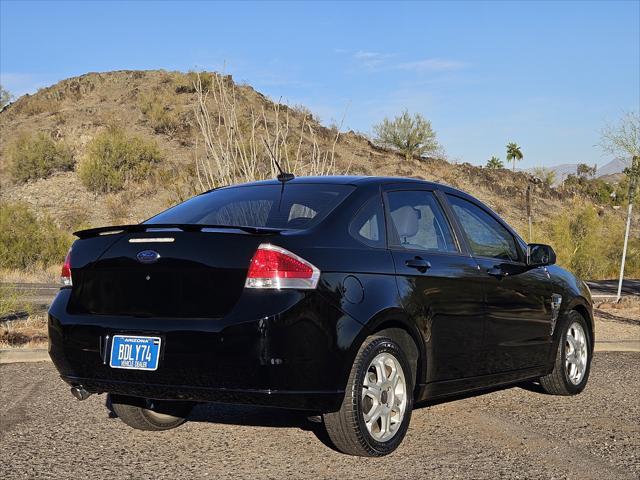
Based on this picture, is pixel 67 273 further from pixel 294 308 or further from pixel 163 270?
pixel 294 308

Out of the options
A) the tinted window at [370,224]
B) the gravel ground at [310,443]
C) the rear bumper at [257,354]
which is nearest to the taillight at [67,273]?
the rear bumper at [257,354]

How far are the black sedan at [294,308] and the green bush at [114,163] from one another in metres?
40.0

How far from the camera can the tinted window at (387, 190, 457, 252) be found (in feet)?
19.7

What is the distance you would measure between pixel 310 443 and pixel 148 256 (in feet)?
5.39

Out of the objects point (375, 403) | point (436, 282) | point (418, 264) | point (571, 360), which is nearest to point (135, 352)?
point (375, 403)

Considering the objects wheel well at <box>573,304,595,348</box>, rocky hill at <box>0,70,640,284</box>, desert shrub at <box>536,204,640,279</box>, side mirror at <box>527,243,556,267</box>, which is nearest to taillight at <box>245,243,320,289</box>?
side mirror at <box>527,243,556,267</box>

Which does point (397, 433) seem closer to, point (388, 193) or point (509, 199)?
point (388, 193)

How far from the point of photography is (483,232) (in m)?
7.02

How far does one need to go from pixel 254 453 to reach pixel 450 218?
2.18 metres

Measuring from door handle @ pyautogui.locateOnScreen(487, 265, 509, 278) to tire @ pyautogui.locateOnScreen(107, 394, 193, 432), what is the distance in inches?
92.5

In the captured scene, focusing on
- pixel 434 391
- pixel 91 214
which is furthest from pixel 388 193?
pixel 91 214

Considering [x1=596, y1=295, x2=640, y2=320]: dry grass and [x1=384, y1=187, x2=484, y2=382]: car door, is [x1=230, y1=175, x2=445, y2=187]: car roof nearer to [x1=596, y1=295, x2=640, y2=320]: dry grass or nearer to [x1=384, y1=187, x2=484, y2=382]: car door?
[x1=384, y1=187, x2=484, y2=382]: car door

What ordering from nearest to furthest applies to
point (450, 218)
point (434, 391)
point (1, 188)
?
point (434, 391) < point (450, 218) < point (1, 188)

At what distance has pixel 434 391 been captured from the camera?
19.8ft
